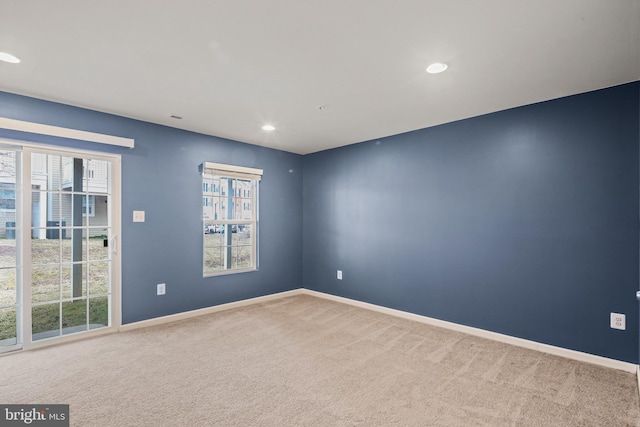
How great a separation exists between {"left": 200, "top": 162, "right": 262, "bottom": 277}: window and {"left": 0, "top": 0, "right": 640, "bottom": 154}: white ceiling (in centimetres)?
119

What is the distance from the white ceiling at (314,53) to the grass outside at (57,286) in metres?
1.45

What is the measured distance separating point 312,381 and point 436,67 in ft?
8.30

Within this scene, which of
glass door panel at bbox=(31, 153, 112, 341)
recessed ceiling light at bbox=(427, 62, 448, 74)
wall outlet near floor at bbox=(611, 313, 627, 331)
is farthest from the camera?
glass door panel at bbox=(31, 153, 112, 341)

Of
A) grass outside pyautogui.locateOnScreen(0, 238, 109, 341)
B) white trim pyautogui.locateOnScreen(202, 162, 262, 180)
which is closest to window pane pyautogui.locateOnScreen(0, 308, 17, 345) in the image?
grass outside pyautogui.locateOnScreen(0, 238, 109, 341)

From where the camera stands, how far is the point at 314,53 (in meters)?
2.26

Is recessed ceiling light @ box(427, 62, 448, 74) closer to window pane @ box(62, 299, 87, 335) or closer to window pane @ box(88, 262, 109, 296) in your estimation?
window pane @ box(88, 262, 109, 296)

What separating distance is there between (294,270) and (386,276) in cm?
167

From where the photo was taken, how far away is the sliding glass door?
306 cm

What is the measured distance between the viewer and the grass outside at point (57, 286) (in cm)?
308

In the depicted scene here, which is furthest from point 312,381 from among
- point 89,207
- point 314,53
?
point 89,207

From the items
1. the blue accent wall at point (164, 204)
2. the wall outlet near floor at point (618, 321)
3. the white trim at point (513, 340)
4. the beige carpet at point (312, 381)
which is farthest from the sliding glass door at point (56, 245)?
the wall outlet near floor at point (618, 321)

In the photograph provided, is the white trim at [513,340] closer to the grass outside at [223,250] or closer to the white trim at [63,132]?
the grass outside at [223,250]

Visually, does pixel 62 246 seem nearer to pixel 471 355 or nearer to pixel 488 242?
pixel 471 355

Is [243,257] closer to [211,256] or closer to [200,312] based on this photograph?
[211,256]
